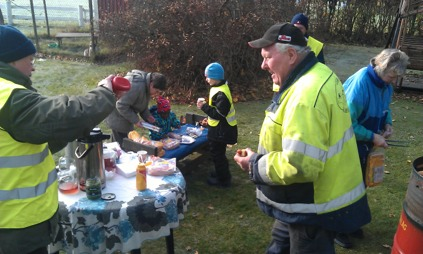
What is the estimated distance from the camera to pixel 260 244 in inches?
164

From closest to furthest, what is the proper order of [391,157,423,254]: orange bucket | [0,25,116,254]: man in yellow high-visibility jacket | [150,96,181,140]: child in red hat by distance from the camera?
[0,25,116,254]: man in yellow high-visibility jacket < [391,157,423,254]: orange bucket < [150,96,181,140]: child in red hat

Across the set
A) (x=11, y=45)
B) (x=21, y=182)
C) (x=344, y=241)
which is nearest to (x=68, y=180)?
(x=21, y=182)

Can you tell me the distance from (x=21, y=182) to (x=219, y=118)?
10.4 ft

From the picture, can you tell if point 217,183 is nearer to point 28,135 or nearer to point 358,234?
point 358,234

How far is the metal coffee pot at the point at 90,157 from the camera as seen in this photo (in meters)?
2.93

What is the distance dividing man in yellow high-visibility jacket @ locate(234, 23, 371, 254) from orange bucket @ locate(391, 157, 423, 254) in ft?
2.32

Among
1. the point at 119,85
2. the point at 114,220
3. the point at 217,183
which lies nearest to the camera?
the point at 119,85

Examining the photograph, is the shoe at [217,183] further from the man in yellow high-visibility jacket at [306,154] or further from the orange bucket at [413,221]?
the man in yellow high-visibility jacket at [306,154]

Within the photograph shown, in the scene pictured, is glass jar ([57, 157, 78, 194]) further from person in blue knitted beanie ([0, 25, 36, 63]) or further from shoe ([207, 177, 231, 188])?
shoe ([207, 177, 231, 188])

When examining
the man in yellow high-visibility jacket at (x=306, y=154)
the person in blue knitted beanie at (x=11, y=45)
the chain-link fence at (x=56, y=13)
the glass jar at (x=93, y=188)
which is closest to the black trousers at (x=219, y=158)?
the glass jar at (x=93, y=188)

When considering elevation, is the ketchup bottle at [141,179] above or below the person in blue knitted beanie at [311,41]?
below

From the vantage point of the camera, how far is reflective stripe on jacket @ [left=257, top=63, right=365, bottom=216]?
2.17 metres

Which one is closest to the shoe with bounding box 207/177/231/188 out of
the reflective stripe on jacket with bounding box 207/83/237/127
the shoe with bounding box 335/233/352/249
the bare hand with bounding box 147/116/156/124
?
the reflective stripe on jacket with bounding box 207/83/237/127

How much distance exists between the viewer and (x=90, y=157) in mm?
2967
